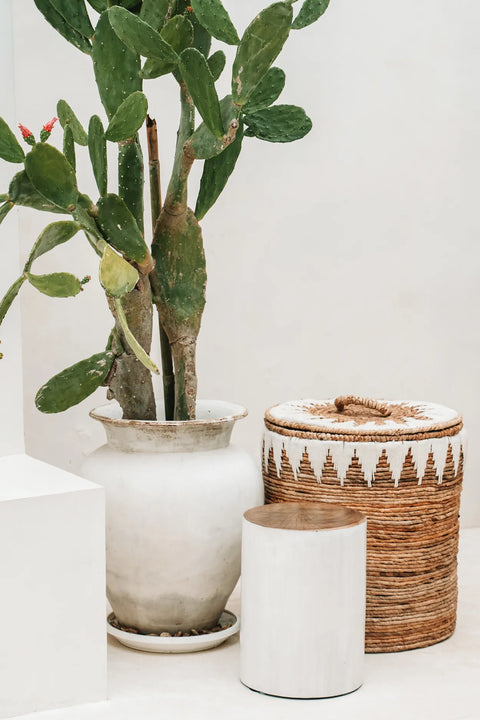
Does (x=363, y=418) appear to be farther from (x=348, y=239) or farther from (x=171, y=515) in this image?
(x=348, y=239)

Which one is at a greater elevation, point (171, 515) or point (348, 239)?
point (348, 239)

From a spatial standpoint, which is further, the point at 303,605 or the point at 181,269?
the point at 181,269

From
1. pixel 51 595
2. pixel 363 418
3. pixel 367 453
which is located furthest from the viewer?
pixel 363 418

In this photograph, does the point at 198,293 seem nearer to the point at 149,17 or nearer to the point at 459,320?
the point at 149,17

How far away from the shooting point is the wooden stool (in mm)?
1431

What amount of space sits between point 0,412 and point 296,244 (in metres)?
0.93

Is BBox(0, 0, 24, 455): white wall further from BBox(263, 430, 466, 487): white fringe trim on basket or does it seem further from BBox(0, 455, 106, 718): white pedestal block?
BBox(263, 430, 466, 487): white fringe trim on basket

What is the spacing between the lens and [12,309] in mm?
1711

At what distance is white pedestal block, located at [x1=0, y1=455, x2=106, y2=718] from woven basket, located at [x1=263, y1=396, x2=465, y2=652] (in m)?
0.39

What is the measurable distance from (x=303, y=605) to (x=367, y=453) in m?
0.29

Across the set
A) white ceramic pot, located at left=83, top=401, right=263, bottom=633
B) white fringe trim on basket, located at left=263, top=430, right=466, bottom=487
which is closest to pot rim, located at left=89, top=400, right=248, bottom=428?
white ceramic pot, located at left=83, top=401, right=263, bottom=633

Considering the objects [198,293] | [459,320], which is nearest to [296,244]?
[459,320]

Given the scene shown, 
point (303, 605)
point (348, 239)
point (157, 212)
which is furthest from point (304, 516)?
point (348, 239)

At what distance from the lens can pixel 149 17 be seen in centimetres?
152
